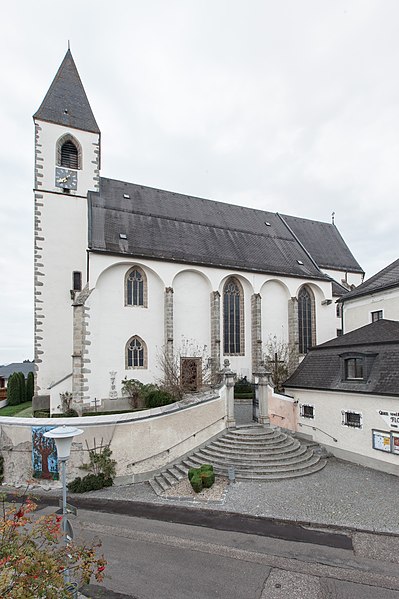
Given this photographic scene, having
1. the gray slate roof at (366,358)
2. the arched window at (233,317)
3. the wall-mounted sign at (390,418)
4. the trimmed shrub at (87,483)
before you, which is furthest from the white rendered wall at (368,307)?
the trimmed shrub at (87,483)

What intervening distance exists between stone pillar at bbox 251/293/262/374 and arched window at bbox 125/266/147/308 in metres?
7.07

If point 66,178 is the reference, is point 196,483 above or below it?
below

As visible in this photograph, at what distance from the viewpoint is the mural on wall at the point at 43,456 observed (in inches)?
467

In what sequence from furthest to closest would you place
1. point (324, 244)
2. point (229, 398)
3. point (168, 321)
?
point (324, 244), point (168, 321), point (229, 398)

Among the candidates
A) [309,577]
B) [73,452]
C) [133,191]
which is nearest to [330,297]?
[133,191]

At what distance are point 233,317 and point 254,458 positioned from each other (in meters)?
12.2

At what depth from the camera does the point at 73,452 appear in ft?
39.2

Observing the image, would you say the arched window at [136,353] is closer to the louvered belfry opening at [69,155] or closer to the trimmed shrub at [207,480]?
the trimmed shrub at [207,480]

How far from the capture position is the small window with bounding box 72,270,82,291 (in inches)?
872

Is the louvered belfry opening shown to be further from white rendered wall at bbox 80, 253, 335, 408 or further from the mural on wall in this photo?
the mural on wall

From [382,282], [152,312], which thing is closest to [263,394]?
[152,312]

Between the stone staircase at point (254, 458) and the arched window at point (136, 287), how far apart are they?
30.9ft

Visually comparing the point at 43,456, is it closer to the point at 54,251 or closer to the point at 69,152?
the point at 54,251

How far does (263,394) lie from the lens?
14898mm
